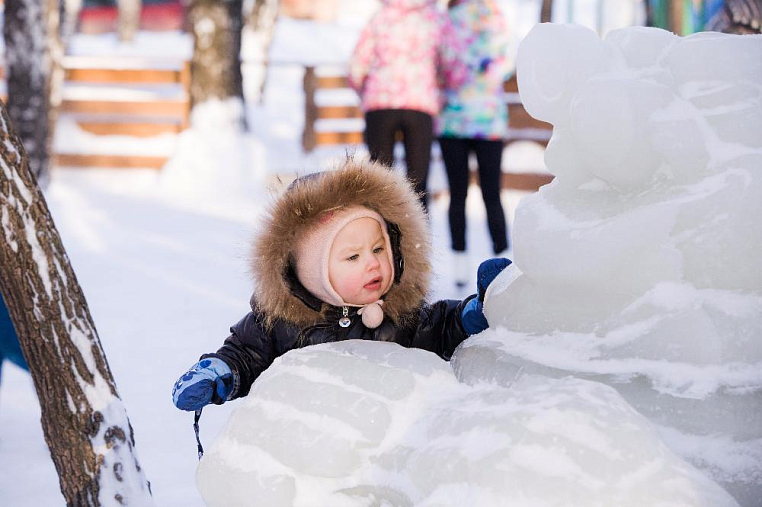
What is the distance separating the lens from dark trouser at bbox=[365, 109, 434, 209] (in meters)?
5.54

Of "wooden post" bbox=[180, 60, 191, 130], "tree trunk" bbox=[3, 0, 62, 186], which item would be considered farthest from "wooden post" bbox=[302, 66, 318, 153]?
"tree trunk" bbox=[3, 0, 62, 186]

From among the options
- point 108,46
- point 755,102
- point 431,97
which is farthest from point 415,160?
point 108,46

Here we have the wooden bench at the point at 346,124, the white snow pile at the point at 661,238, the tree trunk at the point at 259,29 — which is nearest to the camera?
the white snow pile at the point at 661,238

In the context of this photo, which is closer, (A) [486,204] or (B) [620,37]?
(B) [620,37]

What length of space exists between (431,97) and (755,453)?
4163 millimetres

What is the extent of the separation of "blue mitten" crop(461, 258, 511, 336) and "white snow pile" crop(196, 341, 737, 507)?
285 mm

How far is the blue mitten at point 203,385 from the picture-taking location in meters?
1.92

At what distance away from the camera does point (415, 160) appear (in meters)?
5.62

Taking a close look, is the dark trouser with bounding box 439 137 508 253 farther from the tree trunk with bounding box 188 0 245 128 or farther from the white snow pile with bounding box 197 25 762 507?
the tree trunk with bounding box 188 0 245 128

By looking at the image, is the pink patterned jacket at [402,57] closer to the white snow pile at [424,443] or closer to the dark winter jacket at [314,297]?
the dark winter jacket at [314,297]

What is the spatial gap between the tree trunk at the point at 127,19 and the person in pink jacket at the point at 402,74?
18820 millimetres

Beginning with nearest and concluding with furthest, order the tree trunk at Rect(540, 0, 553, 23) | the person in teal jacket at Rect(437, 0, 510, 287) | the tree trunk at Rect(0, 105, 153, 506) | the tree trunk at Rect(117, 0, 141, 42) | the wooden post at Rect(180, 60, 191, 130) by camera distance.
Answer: the tree trunk at Rect(0, 105, 153, 506) → the person in teal jacket at Rect(437, 0, 510, 287) → the tree trunk at Rect(540, 0, 553, 23) → the wooden post at Rect(180, 60, 191, 130) → the tree trunk at Rect(117, 0, 141, 42)

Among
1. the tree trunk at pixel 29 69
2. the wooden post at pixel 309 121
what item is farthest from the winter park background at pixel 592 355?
the wooden post at pixel 309 121

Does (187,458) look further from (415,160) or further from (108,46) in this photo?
(108,46)
